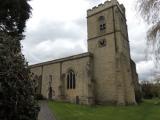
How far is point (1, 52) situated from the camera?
710cm

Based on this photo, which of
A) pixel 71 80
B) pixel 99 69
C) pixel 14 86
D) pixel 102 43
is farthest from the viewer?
pixel 71 80

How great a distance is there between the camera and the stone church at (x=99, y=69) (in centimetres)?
3219

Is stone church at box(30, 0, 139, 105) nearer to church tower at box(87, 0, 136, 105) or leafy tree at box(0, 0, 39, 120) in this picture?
church tower at box(87, 0, 136, 105)

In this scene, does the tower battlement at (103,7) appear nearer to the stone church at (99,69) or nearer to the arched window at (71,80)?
the stone church at (99,69)

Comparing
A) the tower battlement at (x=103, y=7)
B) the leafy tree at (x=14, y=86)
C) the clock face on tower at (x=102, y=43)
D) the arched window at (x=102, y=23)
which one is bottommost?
the leafy tree at (x=14, y=86)

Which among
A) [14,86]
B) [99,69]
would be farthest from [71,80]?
[14,86]

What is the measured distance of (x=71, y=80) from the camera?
118ft

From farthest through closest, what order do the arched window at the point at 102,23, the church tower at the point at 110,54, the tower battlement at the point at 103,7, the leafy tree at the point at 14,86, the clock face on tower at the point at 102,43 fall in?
the arched window at the point at 102,23 < the tower battlement at the point at 103,7 < the clock face on tower at the point at 102,43 < the church tower at the point at 110,54 < the leafy tree at the point at 14,86

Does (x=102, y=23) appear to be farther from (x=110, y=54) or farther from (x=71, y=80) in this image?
(x=71, y=80)

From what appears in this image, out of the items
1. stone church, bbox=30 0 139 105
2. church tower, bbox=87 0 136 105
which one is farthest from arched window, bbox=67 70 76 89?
church tower, bbox=87 0 136 105

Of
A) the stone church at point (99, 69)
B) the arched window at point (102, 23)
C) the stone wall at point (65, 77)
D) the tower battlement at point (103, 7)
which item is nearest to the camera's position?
the stone church at point (99, 69)

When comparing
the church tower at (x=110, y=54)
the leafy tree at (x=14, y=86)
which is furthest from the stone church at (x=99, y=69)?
the leafy tree at (x=14, y=86)

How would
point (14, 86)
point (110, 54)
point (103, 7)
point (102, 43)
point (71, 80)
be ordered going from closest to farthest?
point (14, 86) → point (110, 54) → point (102, 43) → point (71, 80) → point (103, 7)

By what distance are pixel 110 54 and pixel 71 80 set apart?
25.8ft
